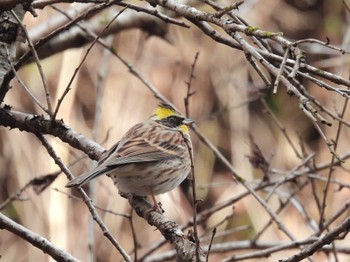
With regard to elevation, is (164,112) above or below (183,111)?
below

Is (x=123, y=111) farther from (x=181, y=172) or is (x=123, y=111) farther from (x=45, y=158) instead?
(x=181, y=172)

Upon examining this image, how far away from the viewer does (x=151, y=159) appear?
3.29m

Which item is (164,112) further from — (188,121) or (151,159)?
(151,159)

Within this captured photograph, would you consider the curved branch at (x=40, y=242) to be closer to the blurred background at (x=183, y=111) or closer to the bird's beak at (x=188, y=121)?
the bird's beak at (x=188, y=121)

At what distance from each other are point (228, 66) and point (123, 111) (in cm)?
110

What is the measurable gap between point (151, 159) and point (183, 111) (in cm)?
264

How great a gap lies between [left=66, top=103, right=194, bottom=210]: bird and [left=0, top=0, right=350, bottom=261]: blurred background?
1.46 metres

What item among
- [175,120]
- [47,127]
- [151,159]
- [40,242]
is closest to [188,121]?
[175,120]

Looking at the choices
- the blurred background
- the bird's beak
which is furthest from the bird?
the blurred background

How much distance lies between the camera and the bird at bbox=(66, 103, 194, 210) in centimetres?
298

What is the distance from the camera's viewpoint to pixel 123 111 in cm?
575

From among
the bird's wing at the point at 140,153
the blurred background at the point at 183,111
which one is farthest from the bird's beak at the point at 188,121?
the blurred background at the point at 183,111

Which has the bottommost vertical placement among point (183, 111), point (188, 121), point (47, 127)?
point (47, 127)

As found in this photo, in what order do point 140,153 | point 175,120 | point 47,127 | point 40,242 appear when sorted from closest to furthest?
point 40,242, point 47,127, point 140,153, point 175,120
